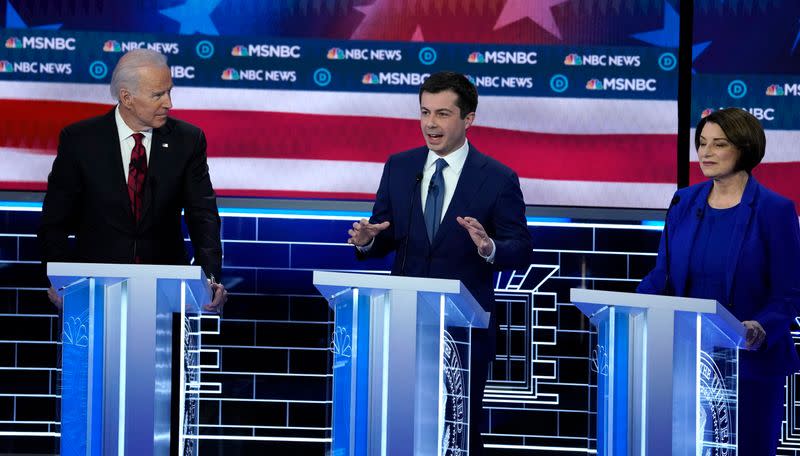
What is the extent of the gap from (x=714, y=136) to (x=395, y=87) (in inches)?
78.9

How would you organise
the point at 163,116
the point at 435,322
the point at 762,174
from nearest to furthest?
the point at 435,322 → the point at 163,116 → the point at 762,174

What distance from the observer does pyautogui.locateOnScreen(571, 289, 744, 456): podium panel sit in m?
2.99

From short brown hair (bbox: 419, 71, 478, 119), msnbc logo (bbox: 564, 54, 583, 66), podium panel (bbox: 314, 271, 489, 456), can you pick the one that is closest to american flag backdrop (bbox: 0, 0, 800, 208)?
msnbc logo (bbox: 564, 54, 583, 66)

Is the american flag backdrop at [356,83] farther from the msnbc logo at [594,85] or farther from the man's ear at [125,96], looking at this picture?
the man's ear at [125,96]

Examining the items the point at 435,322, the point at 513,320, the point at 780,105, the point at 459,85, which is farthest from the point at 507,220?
the point at 780,105

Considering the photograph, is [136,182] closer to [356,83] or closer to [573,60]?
[356,83]

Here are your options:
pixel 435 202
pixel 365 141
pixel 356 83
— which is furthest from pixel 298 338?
pixel 435 202

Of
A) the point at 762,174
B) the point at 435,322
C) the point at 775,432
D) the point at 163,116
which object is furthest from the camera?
the point at 762,174

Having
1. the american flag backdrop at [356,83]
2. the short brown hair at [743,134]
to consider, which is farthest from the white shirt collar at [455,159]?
the american flag backdrop at [356,83]

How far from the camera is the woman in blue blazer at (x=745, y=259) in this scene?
360 centimetres

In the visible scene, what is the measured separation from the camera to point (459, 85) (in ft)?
13.6

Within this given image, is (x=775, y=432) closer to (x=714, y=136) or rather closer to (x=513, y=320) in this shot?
(x=714, y=136)

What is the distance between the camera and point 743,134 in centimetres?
375

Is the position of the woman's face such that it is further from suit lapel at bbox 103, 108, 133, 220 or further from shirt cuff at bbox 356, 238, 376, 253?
suit lapel at bbox 103, 108, 133, 220
